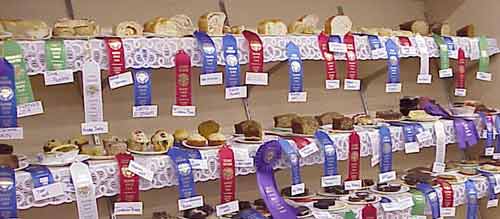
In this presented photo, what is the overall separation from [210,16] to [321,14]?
83cm

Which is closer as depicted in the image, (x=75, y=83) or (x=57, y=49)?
(x=57, y=49)

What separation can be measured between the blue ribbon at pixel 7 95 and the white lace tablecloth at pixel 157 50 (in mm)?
84

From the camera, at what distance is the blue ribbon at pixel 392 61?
112 inches

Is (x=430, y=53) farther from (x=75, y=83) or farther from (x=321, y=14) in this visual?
(x=75, y=83)

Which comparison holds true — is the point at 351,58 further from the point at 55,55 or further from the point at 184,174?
the point at 55,55

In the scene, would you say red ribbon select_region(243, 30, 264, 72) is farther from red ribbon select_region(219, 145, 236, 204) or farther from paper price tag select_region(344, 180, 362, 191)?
paper price tag select_region(344, 180, 362, 191)

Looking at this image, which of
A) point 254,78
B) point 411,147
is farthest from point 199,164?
point 411,147

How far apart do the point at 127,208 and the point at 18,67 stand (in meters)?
0.54

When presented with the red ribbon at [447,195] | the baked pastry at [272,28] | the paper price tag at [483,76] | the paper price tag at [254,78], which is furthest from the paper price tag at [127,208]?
the paper price tag at [483,76]

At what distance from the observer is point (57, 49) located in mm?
2039

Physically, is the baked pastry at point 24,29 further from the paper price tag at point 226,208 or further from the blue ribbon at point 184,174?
the paper price tag at point 226,208

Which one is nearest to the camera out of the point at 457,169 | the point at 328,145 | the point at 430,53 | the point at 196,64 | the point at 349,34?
the point at 196,64

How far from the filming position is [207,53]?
2.31m

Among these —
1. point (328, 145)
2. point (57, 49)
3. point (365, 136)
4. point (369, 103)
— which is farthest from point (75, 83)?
point (369, 103)
